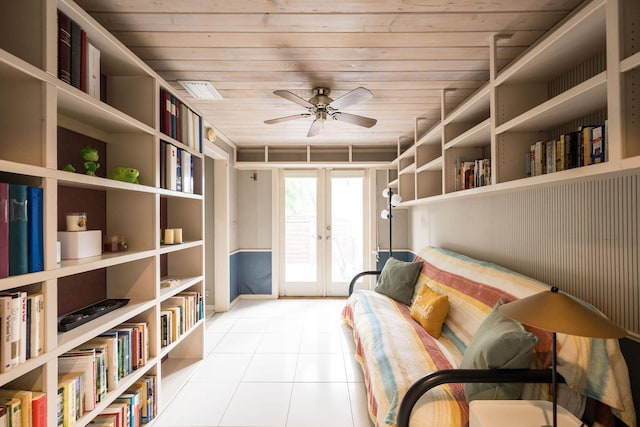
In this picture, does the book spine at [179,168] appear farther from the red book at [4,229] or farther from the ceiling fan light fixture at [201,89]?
the red book at [4,229]

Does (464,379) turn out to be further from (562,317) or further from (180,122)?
(180,122)

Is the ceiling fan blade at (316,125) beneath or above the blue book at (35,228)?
above

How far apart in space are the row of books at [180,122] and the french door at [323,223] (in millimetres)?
2269

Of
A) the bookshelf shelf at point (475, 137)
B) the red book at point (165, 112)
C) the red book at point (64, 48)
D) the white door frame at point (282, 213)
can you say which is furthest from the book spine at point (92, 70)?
the white door frame at point (282, 213)

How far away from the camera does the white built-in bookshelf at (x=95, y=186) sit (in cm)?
117

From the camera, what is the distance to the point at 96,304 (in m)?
1.79

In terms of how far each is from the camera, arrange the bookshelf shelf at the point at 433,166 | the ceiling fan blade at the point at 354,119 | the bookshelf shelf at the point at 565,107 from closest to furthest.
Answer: the bookshelf shelf at the point at 565,107
the ceiling fan blade at the point at 354,119
the bookshelf shelf at the point at 433,166

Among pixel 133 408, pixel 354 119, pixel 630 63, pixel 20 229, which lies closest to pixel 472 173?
pixel 354 119

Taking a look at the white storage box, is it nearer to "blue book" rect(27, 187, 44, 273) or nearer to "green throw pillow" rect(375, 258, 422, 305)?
"blue book" rect(27, 187, 44, 273)

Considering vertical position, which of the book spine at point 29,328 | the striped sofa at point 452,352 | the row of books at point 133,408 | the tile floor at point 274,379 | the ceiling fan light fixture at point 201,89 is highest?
the ceiling fan light fixture at point 201,89

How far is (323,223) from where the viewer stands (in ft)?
15.8

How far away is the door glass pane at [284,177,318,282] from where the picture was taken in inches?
190

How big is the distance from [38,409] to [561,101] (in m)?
2.43

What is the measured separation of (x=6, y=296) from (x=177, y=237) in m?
1.32
